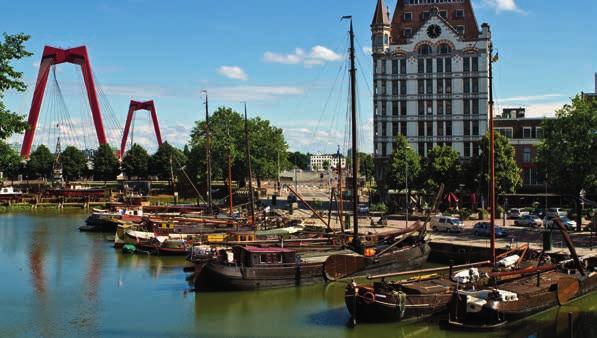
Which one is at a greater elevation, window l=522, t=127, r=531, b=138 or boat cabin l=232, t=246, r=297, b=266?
window l=522, t=127, r=531, b=138

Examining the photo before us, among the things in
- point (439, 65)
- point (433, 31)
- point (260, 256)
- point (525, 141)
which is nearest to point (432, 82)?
point (439, 65)

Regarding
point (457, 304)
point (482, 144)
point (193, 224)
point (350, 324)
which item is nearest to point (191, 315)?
point (350, 324)

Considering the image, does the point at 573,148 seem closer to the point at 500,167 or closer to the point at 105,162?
the point at 500,167

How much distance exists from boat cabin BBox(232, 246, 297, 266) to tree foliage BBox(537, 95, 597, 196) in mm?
27021

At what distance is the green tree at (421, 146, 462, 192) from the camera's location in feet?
248

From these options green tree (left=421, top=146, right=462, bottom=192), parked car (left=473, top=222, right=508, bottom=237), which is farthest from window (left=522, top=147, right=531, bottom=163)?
parked car (left=473, top=222, right=508, bottom=237)

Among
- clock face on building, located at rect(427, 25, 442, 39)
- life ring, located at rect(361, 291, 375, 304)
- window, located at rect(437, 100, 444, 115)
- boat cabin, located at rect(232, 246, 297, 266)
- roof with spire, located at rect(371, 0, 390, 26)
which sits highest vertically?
roof with spire, located at rect(371, 0, 390, 26)

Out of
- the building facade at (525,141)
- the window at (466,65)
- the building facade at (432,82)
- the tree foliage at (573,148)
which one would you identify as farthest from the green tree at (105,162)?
the tree foliage at (573,148)

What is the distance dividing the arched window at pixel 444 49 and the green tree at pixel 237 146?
39517mm

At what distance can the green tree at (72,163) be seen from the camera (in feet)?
485

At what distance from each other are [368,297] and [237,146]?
86.5 meters

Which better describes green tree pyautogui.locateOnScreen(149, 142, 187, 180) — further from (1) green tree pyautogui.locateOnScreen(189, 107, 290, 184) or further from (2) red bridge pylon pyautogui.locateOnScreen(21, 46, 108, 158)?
(1) green tree pyautogui.locateOnScreen(189, 107, 290, 184)

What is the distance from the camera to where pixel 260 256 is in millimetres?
38688

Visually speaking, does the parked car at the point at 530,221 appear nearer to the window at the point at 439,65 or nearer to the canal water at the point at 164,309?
the canal water at the point at 164,309
